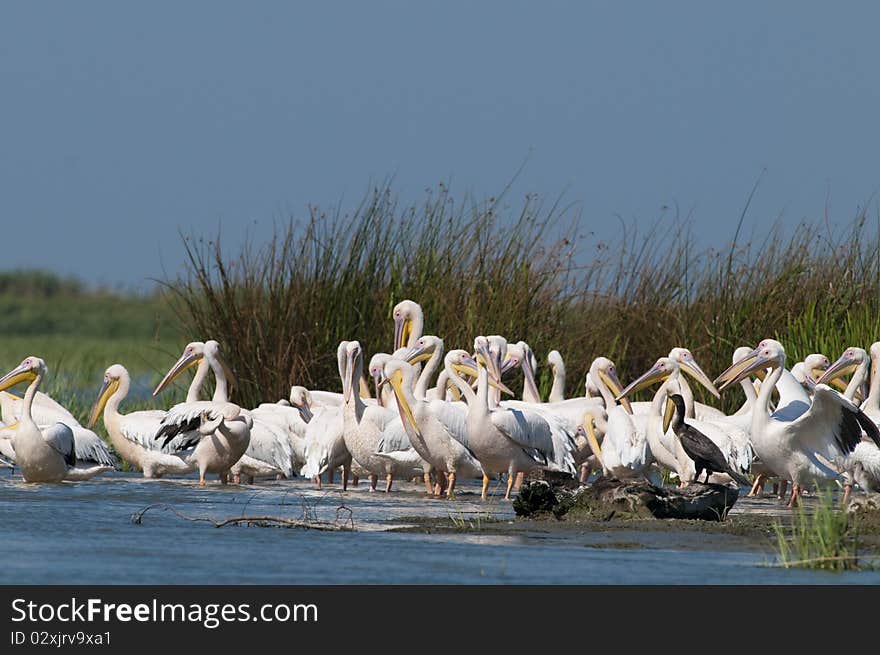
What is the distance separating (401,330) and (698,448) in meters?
4.34

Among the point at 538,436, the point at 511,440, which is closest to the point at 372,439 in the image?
the point at 511,440

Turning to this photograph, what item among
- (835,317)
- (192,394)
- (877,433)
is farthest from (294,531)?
(835,317)

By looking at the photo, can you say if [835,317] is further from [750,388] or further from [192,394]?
[192,394]

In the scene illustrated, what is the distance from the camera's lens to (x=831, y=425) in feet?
38.7

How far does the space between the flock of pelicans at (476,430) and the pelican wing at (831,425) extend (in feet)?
0.05

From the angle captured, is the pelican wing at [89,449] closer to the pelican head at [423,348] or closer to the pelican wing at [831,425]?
the pelican head at [423,348]

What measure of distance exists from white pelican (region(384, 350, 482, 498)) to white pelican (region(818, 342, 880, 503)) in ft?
9.36

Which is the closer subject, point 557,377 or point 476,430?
point 476,430

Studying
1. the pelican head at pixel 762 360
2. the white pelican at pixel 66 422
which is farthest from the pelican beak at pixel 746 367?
the white pelican at pixel 66 422

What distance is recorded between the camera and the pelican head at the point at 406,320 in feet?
50.9

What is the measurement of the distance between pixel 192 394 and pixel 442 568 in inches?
266

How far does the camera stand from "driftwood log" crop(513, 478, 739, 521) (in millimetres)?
10375

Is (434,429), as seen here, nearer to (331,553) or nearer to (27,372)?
(27,372)


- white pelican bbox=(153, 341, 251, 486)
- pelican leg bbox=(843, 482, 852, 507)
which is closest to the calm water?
white pelican bbox=(153, 341, 251, 486)
